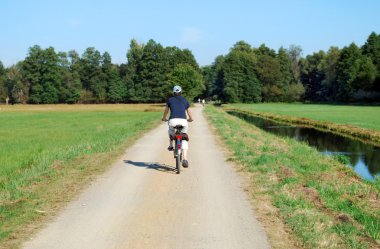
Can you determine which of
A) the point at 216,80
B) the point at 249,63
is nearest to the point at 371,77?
the point at 249,63

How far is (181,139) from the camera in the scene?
11773 mm

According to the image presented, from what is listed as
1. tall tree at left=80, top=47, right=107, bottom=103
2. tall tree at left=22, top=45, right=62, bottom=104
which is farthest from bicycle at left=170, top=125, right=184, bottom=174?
tall tree at left=80, top=47, right=107, bottom=103

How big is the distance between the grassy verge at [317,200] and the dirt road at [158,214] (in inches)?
24.4

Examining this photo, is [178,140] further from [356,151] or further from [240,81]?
[240,81]

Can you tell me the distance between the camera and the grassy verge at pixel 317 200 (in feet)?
20.3

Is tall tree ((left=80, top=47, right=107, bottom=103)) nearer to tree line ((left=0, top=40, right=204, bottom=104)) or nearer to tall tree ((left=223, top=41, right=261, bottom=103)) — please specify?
tree line ((left=0, top=40, right=204, bottom=104))

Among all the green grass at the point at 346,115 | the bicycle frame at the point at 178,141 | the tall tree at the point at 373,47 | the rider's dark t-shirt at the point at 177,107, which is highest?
the tall tree at the point at 373,47

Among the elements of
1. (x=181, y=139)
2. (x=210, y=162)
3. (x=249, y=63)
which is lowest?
(x=210, y=162)

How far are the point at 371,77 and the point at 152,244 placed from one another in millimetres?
87552

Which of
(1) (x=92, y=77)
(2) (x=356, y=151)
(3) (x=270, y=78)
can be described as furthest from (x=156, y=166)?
(1) (x=92, y=77)

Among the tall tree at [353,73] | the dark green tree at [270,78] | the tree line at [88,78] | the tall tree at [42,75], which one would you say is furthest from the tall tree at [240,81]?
the tall tree at [42,75]

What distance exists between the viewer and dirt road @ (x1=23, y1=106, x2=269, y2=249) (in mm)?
6020

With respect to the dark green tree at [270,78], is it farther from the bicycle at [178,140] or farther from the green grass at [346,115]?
the bicycle at [178,140]

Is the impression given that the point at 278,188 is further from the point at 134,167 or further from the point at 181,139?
Result: the point at 134,167
